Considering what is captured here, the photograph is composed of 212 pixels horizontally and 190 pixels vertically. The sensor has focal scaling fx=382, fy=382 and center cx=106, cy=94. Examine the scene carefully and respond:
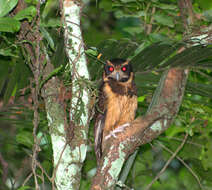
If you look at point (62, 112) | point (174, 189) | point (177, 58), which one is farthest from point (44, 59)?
point (174, 189)

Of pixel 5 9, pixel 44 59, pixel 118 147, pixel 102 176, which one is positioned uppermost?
pixel 5 9

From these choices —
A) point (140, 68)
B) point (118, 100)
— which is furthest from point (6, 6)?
point (118, 100)

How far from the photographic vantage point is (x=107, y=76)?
4094 millimetres

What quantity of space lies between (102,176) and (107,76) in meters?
1.77

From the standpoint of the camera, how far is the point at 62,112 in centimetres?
283

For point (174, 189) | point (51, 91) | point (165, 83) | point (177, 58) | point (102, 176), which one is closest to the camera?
point (102, 176)

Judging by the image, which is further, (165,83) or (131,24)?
(131,24)

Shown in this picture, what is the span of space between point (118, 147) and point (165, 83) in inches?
22.4

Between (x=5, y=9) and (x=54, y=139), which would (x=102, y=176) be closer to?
(x=54, y=139)

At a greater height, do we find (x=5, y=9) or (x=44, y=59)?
(x=5, y=9)

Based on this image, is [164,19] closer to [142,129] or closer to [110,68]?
[110,68]

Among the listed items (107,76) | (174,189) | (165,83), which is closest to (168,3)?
(107,76)

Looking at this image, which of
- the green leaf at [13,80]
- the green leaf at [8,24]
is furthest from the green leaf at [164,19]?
the green leaf at [8,24]

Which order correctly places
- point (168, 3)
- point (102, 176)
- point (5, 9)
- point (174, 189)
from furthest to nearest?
point (174, 189)
point (168, 3)
point (102, 176)
point (5, 9)
